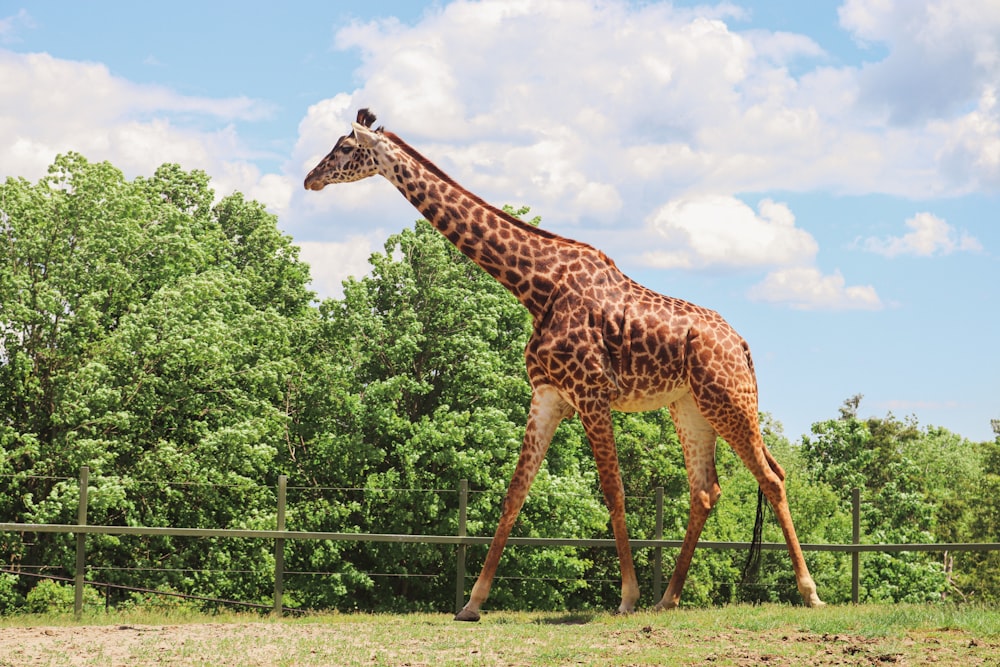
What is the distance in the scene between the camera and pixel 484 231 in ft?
33.7

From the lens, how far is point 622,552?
32.7 feet

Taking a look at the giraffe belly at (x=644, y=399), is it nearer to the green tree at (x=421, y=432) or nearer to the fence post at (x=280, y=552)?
the fence post at (x=280, y=552)

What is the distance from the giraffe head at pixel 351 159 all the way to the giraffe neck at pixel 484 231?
14 centimetres

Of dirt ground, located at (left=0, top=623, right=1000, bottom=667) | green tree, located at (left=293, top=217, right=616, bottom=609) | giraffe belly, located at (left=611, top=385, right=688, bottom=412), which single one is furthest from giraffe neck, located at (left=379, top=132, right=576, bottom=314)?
green tree, located at (left=293, top=217, right=616, bottom=609)

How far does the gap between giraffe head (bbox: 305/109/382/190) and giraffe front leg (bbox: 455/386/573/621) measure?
9.21ft

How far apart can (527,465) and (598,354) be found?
3.97 ft

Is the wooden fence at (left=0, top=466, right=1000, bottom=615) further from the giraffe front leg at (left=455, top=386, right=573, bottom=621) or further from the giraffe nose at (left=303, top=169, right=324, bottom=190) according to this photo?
the giraffe nose at (left=303, top=169, right=324, bottom=190)

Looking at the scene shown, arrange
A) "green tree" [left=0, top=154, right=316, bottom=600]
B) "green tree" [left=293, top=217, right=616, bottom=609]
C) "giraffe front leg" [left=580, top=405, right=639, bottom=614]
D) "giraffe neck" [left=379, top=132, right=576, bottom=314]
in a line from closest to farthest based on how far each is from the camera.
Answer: "giraffe front leg" [left=580, top=405, right=639, bottom=614] → "giraffe neck" [left=379, top=132, right=576, bottom=314] → "green tree" [left=0, top=154, right=316, bottom=600] → "green tree" [left=293, top=217, right=616, bottom=609]

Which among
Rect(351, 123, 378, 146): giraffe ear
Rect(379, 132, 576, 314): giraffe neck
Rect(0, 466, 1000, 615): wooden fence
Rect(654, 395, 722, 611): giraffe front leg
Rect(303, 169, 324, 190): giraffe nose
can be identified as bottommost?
Rect(0, 466, 1000, 615): wooden fence

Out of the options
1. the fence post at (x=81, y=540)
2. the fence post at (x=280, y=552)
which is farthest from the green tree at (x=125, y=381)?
the fence post at (x=280, y=552)

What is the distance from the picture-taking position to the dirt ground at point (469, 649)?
723 centimetres

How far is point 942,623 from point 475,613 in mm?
4026

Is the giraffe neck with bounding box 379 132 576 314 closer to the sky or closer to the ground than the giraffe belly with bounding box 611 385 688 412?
closer to the sky

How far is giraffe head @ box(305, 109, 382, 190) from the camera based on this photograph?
1055 centimetres
